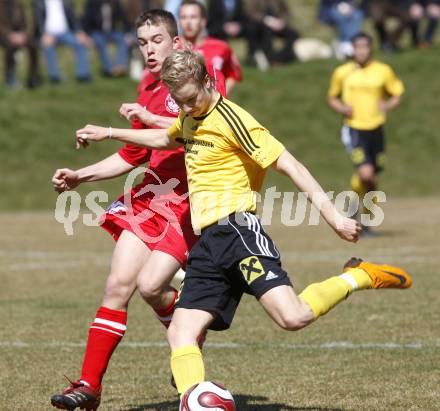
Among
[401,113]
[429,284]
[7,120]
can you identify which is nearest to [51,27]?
[7,120]

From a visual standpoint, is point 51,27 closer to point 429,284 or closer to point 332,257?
point 332,257

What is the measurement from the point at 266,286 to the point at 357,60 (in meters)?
9.63

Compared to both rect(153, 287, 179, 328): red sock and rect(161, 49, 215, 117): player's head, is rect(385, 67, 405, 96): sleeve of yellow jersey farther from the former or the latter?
rect(161, 49, 215, 117): player's head

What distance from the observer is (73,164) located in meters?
20.8

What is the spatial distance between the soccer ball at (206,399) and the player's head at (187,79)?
4.30ft

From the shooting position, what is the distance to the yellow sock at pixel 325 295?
497cm

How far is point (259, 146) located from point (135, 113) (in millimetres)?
797

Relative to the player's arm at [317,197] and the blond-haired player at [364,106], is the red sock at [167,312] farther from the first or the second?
the blond-haired player at [364,106]

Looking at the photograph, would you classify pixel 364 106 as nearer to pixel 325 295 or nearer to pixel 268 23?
pixel 268 23

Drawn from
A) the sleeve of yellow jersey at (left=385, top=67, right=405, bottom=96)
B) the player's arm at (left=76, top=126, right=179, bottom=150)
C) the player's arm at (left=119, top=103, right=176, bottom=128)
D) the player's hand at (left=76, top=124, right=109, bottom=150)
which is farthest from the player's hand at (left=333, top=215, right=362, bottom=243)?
the sleeve of yellow jersey at (left=385, top=67, right=405, bottom=96)

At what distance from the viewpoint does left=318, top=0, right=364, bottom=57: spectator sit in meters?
22.6

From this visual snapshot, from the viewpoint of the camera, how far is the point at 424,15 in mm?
24219

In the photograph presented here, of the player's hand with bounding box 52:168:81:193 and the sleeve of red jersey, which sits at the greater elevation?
the player's hand with bounding box 52:168:81:193

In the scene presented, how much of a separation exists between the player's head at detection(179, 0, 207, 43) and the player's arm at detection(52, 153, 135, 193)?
3.75 metres
